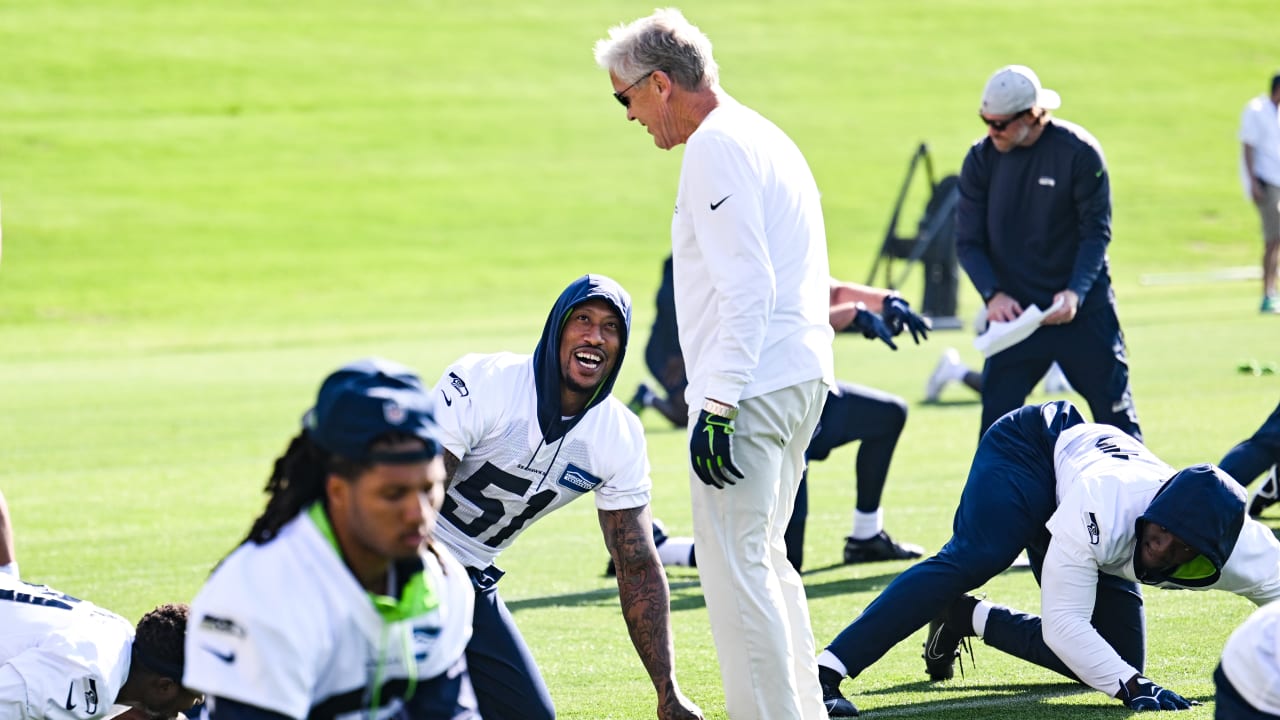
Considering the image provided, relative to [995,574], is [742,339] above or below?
above

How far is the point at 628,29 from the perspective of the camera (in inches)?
222

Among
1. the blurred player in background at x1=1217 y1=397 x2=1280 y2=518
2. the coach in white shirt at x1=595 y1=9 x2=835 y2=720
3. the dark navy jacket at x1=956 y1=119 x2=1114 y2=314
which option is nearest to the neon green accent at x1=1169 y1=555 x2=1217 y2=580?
the coach in white shirt at x1=595 y1=9 x2=835 y2=720

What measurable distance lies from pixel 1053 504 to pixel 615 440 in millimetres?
1791

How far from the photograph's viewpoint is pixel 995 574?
20.6 feet

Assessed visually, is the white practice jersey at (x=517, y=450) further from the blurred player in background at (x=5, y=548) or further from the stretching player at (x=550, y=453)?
the blurred player in background at (x=5, y=548)

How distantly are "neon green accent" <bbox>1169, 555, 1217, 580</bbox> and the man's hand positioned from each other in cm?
271

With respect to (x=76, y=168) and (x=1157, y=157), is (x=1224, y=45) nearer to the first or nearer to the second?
(x=1157, y=157)

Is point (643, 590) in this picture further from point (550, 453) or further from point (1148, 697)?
point (1148, 697)

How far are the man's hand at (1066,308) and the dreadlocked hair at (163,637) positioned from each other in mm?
4804

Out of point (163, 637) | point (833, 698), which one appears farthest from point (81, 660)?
point (833, 698)

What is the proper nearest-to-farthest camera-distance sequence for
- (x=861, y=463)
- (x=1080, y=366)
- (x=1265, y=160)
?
(x=1080, y=366), (x=861, y=463), (x=1265, y=160)

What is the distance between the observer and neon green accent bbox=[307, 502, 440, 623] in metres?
3.65

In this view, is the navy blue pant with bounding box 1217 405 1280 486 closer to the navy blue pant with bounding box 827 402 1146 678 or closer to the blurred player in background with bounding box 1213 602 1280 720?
the navy blue pant with bounding box 827 402 1146 678

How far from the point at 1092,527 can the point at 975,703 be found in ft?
2.72
